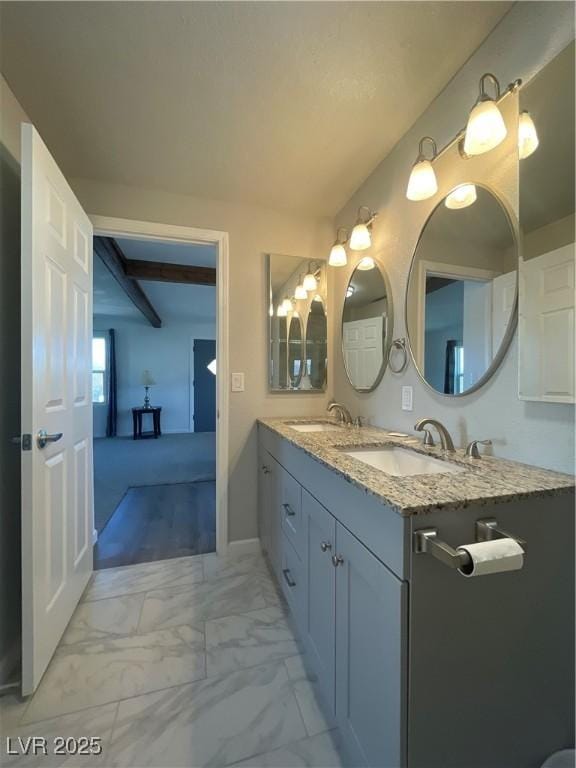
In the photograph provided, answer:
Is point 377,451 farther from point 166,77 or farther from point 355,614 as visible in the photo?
point 166,77

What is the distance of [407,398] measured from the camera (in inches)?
61.0

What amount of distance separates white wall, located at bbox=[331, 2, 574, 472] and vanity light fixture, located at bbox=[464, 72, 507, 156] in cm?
10

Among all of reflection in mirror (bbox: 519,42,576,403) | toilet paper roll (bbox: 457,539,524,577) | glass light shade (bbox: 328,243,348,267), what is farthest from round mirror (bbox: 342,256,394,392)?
toilet paper roll (bbox: 457,539,524,577)

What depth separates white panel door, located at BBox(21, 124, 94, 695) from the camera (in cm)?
112

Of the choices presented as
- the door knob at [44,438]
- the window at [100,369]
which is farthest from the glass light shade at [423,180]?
the window at [100,369]

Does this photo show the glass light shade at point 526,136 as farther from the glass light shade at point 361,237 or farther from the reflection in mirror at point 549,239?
the glass light shade at point 361,237

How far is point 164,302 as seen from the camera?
17.5 ft

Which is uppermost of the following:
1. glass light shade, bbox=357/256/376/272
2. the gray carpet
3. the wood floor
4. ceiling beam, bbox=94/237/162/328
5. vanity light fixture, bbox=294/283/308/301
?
ceiling beam, bbox=94/237/162/328

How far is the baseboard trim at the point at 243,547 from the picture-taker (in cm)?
211

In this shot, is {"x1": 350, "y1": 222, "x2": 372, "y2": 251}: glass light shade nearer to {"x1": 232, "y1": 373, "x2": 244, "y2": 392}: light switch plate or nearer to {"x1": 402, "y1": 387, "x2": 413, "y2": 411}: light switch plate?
{"x1": 402, "y1": 387, "x2": 413, "y2": 411}: light switch plate

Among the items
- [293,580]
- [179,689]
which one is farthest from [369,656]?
[179,689]

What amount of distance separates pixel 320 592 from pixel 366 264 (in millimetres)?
1694

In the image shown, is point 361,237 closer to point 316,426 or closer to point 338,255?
point 338,255

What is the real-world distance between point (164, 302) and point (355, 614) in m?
5.41
